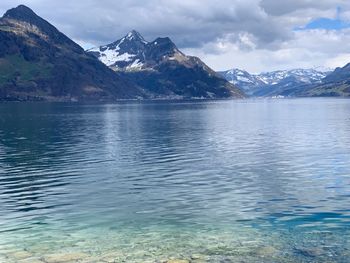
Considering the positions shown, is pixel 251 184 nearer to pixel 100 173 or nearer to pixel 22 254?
pixel 100 173

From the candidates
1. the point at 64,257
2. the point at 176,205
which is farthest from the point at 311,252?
the point at 176,205

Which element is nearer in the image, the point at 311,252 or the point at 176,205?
the point at 311,252

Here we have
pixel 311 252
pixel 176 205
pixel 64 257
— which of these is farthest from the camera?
pixel 176 205

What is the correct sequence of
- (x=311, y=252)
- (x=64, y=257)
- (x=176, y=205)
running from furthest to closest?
(x=176, y=205) → (x=64, y=257) → (x=311, y=252)

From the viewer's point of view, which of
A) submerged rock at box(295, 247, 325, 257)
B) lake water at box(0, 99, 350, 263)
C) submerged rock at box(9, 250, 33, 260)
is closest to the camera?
submerged rock at box(295, 247, 325, 257)

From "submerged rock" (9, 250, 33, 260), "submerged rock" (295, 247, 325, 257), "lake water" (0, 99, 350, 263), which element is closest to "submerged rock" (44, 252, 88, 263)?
"lake water" (0, 99, 350, 263)

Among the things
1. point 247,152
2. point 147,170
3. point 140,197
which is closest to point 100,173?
point 147,170

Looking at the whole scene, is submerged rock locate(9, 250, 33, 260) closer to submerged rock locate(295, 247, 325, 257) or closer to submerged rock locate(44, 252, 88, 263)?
submerged rock locate(44, 252, 88, 263)

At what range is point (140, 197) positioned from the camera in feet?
166

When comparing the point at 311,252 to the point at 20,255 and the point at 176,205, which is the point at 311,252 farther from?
the point at 20,255

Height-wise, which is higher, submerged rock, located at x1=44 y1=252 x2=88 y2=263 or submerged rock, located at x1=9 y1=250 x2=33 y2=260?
submerged rock, located at x1=44 y1=252 x2=88 y2=263

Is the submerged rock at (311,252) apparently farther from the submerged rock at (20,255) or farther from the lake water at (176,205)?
the submerged rock at (20,255)

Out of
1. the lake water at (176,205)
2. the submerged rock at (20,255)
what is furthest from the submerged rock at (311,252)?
the submerged rock at (20,255)

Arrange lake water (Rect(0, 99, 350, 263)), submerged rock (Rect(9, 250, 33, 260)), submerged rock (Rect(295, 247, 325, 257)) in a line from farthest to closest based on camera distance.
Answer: lake water (Rect(0, 99, 350, 263)), submerged rock (Rect(9, 250, 33, 260)), submerged rock (Rect(295, 247, 325, 257))
